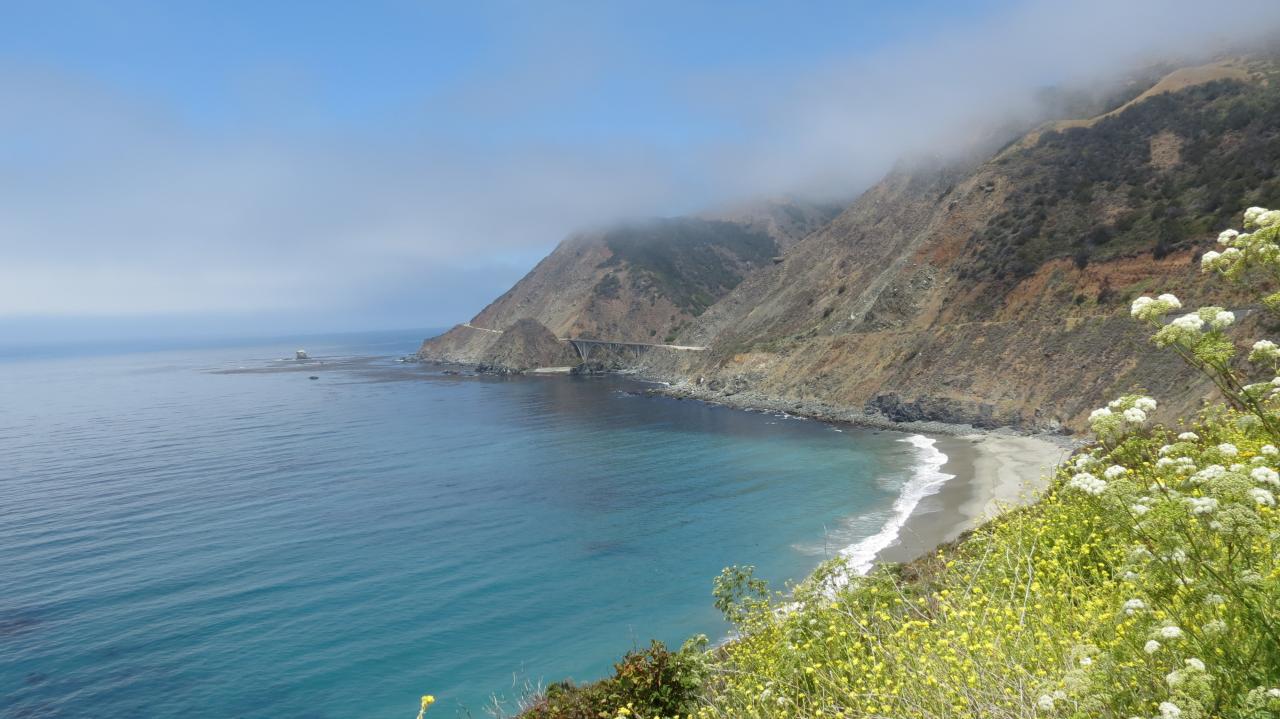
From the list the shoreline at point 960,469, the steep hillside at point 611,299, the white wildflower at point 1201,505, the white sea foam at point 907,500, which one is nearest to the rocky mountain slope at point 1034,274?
the shoreline at point 960,469

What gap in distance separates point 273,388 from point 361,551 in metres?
104

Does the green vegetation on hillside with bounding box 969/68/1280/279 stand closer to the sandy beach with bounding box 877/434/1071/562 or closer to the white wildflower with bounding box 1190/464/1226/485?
the sandy beach with bounding box 877/434/1071/562

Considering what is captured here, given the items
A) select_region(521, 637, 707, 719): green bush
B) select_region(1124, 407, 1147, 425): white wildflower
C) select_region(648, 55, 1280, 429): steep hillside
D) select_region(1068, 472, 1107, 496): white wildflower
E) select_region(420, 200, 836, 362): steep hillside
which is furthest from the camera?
select_region(420, 200, 836, 362): steep hillside

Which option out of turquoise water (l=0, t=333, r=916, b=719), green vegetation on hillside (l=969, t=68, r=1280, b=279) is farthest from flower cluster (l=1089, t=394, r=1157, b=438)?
green vegetation on hillside (l=969, t=68, r=1280, b=279)

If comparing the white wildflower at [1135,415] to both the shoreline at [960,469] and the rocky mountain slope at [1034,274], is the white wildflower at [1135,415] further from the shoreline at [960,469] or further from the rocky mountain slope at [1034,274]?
the rocky mountain slope at [1034,274]

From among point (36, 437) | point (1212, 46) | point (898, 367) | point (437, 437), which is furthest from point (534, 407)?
point (1212, 46)

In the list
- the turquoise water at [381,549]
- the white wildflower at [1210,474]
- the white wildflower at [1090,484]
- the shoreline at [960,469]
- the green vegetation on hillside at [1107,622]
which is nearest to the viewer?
the green vegetation on hillside at [1107,622]

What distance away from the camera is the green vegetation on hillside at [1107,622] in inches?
173

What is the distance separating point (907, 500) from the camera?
38.7 meters

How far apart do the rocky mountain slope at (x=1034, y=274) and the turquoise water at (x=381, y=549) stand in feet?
37.7

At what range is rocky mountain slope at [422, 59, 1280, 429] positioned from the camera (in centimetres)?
5375

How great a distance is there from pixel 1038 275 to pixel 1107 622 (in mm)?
67128

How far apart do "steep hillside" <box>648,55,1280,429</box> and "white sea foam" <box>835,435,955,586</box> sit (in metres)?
9.75

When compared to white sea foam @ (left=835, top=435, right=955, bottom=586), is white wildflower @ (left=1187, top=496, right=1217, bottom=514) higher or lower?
higher
